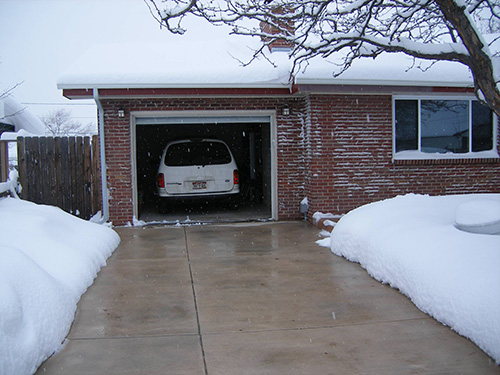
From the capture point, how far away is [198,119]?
9.85 metres

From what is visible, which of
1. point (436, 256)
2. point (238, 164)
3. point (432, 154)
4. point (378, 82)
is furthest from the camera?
point (238, 164)

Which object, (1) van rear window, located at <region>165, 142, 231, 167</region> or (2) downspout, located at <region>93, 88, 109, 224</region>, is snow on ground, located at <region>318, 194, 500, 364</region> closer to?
(1) van rear window, located at <region>165, 142, 231, 167</region>

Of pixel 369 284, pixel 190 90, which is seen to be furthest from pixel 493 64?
pixel 190 90

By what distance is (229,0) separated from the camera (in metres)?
6.65

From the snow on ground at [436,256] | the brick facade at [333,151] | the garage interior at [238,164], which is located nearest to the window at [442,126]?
the brick facade at [333,151]

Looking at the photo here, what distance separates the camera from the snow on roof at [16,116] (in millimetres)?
14273

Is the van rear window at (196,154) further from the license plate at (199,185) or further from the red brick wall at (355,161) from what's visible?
the red brick wall at (355,161)

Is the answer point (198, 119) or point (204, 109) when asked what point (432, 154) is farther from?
point (198, 119)

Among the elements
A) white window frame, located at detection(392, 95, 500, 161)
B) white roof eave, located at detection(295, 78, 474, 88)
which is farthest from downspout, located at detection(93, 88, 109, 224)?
white window frame, located at detection(392, 95, 500, 161)

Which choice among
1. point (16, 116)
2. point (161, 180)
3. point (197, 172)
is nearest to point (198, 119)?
point (197, 172)

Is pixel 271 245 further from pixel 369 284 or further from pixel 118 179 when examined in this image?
pixel 118 179

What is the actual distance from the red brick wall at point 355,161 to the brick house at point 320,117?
0.02 m

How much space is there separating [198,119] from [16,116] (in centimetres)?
928

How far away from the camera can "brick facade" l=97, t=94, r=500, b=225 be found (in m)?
9.32
